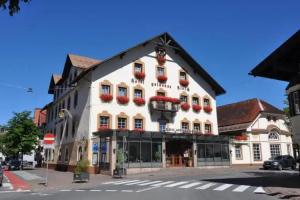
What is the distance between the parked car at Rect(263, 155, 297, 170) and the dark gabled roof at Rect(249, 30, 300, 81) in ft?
59.4

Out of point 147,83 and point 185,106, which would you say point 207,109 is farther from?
point 147,83

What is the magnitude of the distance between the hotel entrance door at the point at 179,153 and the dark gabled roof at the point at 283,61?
16.8 m

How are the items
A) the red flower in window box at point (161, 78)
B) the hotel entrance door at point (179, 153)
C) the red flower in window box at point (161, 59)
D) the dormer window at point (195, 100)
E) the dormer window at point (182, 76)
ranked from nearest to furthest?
the hotel entrance door at point (179, 153)
the red flower in window box at point (161, 78)
the red flower in window box at point (161, 59)
the dormer window at point (182, 76)
the dormer window at point (195, 100)

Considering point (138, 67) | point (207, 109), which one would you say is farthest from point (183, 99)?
point (138, 67)

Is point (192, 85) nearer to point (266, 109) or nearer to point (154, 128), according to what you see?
point (154, 128)

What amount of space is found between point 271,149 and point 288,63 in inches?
1030

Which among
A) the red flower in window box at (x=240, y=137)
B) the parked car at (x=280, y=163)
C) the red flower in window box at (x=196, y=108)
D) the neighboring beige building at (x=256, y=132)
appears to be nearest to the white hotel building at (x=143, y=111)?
the red flower in window box at (x=196, y=108)

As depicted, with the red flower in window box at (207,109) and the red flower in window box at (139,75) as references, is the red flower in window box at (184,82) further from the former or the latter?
the red flower in window box at (139,75)

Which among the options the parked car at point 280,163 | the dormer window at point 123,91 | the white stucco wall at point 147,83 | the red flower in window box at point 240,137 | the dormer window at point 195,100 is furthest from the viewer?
the red flower in window box at point 240,137

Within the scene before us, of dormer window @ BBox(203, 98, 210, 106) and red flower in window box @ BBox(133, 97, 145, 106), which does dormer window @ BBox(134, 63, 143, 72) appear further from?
dormer window @ BBox(203, 98, 210, 106)

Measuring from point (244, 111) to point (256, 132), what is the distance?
413cm

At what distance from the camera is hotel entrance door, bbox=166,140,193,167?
114 feet

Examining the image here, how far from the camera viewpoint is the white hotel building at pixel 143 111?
103 feet

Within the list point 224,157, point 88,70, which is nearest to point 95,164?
point 88,70
